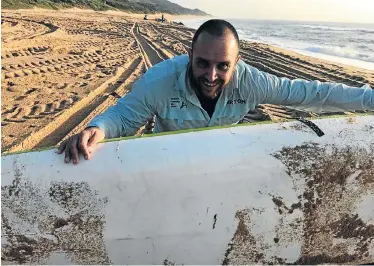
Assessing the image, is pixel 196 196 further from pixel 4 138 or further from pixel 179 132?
pixel 4 138

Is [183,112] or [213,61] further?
[183,112]

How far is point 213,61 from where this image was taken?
Result: 2174 mm

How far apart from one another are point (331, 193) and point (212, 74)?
894 millimetres

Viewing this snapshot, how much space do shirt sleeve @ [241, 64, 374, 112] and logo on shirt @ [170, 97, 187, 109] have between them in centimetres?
39

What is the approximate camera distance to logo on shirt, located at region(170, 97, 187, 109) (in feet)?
7.90

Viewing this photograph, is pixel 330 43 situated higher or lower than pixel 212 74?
lower

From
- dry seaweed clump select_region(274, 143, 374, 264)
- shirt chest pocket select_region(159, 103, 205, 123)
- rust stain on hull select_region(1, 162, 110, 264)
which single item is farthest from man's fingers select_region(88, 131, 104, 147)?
dry seaweed clump select_region(274, 143, 374, 264)

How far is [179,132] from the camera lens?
213 centimetres

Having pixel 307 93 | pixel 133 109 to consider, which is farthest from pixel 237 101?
pixel 133 109

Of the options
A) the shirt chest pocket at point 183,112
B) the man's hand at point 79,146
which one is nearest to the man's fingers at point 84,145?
the man's hand at point 79,146

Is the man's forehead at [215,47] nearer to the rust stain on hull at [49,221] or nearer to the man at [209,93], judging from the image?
the man at [209,93]

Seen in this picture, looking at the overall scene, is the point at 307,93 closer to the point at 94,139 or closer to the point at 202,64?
the point at 202,64

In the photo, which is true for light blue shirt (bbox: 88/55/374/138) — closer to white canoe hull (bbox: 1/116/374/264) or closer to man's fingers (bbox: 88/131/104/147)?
man's fingers (bbox: 88/131/104/147)

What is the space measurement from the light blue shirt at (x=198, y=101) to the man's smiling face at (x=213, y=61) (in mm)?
95
